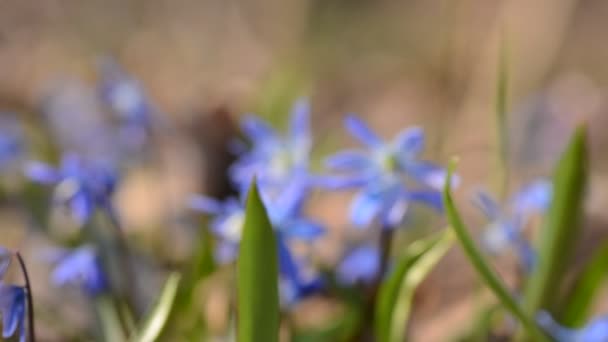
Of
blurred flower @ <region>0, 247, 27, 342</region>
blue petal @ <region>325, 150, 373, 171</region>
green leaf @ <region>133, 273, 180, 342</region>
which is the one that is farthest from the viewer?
blue petal @ <region>325, 150, 373, 171</region>

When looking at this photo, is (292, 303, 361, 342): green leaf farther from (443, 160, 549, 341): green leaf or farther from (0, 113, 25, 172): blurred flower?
(0, 113, 25, 172): blurred flower

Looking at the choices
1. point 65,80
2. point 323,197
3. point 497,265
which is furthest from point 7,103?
point 497,265

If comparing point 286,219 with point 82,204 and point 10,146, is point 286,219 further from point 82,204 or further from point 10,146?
point 10,146

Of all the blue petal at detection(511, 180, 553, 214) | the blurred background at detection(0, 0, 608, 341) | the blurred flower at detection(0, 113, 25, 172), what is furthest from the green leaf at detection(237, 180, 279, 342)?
the blurred flower at detection(0, 113, 25, 172)

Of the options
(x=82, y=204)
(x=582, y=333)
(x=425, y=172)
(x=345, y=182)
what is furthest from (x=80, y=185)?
(x=582, y=333)

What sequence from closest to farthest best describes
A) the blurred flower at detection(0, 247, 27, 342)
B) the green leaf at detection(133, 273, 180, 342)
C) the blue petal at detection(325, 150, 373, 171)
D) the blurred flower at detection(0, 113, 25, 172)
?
1. the blurred flower at detection(0, 247, 27, 342)
2. the green leaf at detection(133, 273, 180, 342)
3. the blue petal at detection(325, 150, 373, 171)
4. the blurred flower at detection(0, 113, 25, 172)
